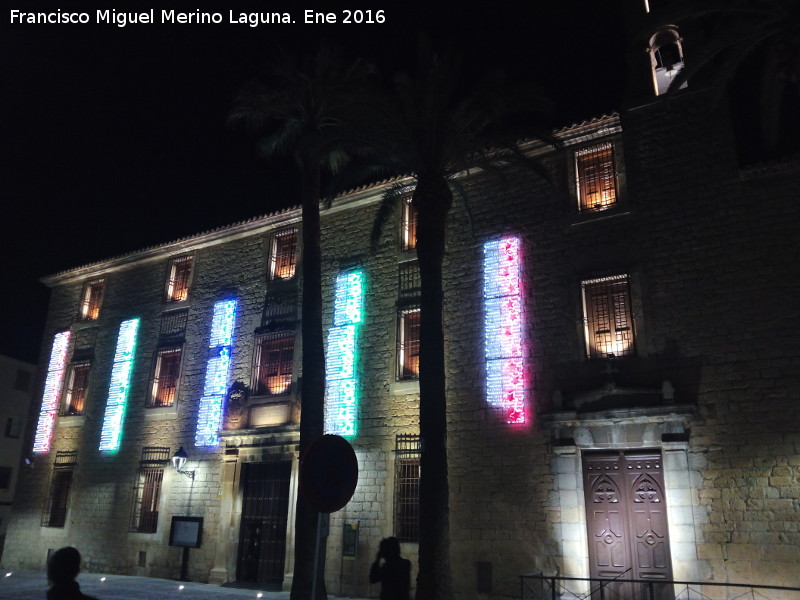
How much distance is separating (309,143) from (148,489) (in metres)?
13.0

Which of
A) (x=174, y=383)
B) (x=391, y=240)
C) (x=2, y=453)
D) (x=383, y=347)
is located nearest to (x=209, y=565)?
(x=174, y=383)

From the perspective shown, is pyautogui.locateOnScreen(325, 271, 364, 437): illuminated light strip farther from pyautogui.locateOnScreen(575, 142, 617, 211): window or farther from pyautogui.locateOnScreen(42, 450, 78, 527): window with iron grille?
pyautogui.locateOnScreen(42, 450, 78, 527): window with iron grille

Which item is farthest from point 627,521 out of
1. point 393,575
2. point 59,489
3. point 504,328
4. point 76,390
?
point 76,390

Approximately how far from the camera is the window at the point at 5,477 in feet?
127

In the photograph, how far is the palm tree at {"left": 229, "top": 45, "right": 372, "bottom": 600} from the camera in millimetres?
13377

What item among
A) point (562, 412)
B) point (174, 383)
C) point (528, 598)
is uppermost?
point (174, 383)

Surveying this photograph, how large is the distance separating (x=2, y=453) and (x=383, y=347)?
3401 cm

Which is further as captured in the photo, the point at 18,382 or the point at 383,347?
the point at 18,382

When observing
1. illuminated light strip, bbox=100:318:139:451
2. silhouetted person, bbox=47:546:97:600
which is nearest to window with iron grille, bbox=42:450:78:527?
illuminated light strip, bbox=100:318:139:451

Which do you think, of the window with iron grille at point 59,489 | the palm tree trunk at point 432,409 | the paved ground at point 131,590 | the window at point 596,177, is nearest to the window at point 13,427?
the window with iron grille at point 59,489

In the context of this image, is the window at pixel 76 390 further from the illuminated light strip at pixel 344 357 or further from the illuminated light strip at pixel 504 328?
the illuminated light strip at pixel 504 328

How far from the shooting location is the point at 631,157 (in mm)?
14680

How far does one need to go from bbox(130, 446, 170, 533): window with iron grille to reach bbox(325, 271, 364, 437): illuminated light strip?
6.61m

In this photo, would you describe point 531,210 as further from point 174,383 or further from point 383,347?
point 174,383
